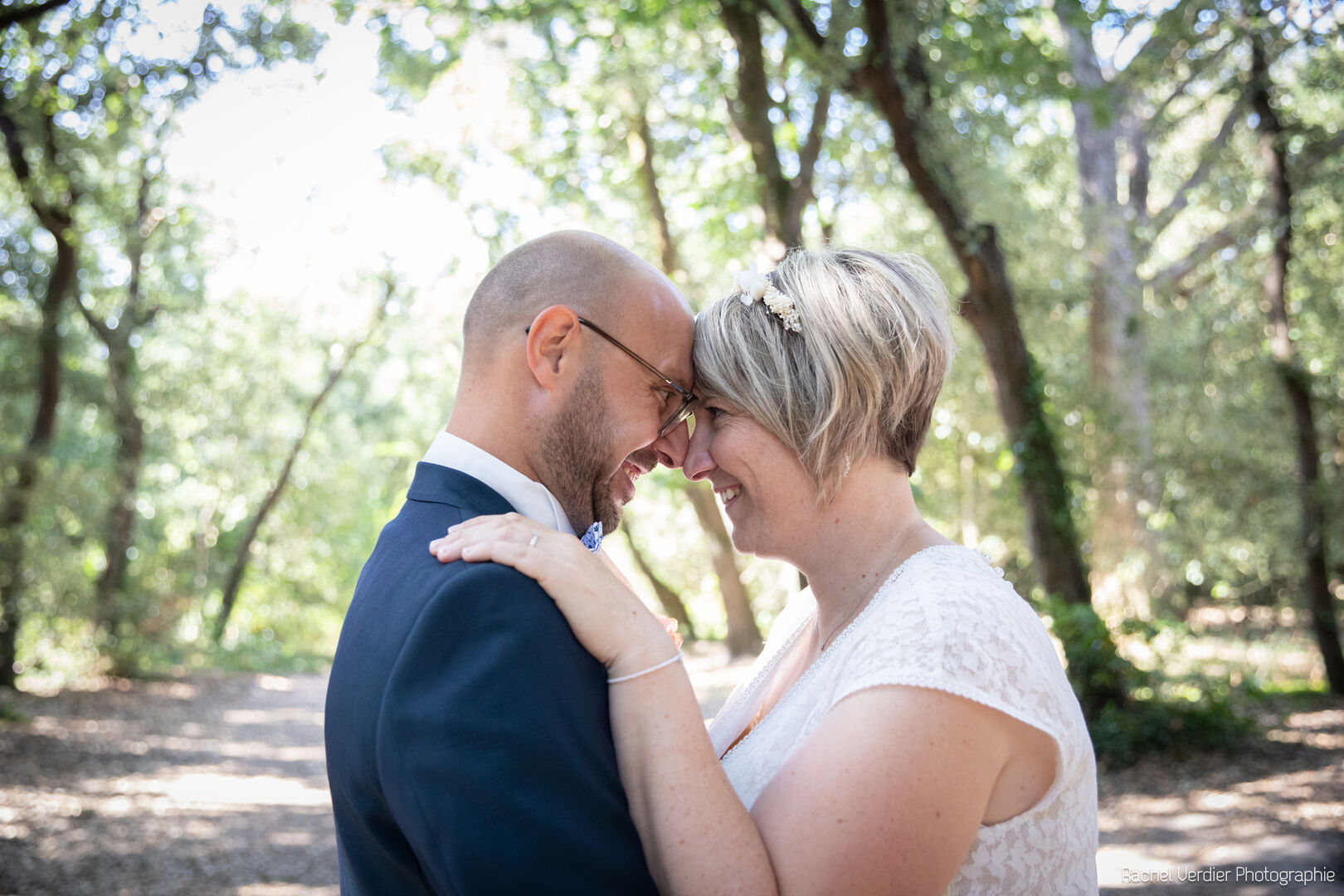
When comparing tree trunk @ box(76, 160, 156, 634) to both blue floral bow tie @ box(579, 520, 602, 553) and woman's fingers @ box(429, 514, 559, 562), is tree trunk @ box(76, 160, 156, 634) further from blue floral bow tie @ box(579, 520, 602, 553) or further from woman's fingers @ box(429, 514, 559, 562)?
woman's fingers @ box(429, 514, 559, 562)

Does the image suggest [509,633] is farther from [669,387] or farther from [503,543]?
[669,387]

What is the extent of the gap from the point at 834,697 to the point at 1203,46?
13.0 m

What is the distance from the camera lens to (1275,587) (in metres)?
14.9

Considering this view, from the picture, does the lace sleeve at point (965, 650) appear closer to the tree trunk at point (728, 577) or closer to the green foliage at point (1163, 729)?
the green foliage at point (1163, 729)

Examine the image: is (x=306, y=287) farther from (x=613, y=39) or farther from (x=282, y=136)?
(x=613, y=39)

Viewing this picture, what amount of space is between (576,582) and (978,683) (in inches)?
27.8

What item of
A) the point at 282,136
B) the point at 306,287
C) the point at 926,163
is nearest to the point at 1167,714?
the point at 926,163

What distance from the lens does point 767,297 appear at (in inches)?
90.4

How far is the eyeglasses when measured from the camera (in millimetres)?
2102

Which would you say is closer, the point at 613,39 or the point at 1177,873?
the point at 1177,873

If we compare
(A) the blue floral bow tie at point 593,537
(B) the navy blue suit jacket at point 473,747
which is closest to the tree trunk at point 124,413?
(A) the blue floral bow tie at point 593,537

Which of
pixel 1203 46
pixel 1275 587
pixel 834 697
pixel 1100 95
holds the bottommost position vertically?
pixel 1275 587


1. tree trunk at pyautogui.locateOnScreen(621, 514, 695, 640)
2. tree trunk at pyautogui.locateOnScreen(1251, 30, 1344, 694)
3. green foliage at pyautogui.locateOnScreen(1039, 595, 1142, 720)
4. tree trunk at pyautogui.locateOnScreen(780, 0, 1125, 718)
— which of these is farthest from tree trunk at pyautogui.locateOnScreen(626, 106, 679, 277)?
tree trunk at pyautogui.locateOnScreen(1251, 30, 1344, 694)

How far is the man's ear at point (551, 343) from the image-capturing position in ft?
6.65
